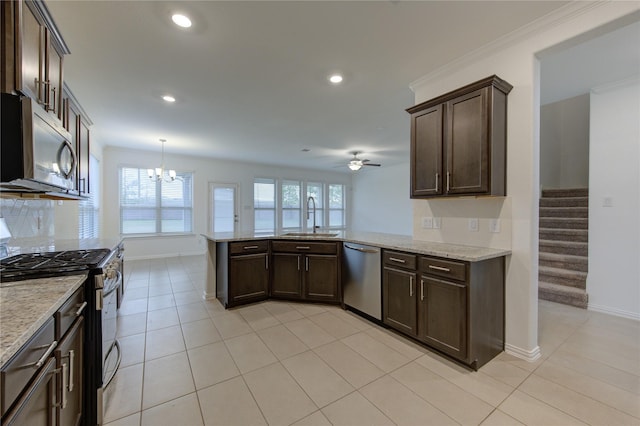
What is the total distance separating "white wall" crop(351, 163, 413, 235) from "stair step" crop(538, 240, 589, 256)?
3.90 metres

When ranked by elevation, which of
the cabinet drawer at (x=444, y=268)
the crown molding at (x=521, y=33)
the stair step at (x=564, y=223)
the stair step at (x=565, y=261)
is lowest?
the stair step at (x=565, y=261)

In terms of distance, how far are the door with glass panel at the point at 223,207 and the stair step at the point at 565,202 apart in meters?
6.98

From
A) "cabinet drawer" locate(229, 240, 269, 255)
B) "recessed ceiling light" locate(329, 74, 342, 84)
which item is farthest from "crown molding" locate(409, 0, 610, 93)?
"cabinet drawer" locate(229, 240, 269, 255)

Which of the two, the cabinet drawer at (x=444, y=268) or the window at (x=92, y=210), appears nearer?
the cabinet drawer at (x=444, y=268)

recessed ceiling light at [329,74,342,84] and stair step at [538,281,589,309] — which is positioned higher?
recessed ceiling light at [329,74,342,84]

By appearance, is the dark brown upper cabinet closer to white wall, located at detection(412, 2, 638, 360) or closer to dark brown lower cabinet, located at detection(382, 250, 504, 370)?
white wall, located at detection(412, 2, 638, 360)

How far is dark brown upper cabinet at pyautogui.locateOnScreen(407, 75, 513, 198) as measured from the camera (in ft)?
7.15

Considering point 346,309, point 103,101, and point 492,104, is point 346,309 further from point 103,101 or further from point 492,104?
point 103,101

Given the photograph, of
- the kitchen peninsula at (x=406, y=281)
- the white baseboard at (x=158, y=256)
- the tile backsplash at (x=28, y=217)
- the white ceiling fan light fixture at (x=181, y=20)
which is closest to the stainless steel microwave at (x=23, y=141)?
the white ceiling fan light fixture at (x=181, y=20)

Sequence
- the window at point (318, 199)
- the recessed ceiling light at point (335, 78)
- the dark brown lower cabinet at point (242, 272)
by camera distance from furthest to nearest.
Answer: the window at point (318, 199) → the dark brown lower cabinet at point (242, 272) → the recessed ceiling light at point (335, 78)

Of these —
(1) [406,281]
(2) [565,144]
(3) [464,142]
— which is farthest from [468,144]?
(2) [565,144]

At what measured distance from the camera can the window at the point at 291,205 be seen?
28.7 feet

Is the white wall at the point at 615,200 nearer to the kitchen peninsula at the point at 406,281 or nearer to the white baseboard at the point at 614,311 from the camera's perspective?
the white baseboard at the point at 614,311

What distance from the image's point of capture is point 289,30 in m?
2.15
